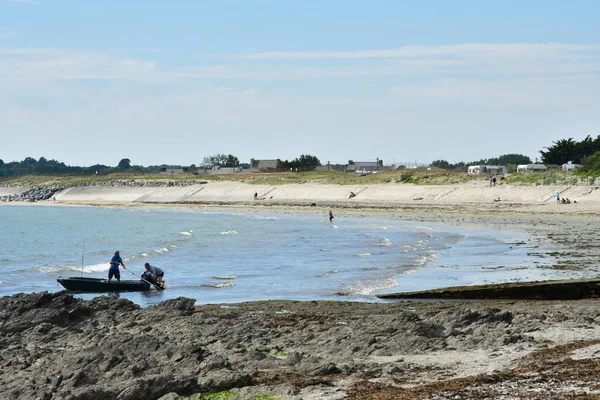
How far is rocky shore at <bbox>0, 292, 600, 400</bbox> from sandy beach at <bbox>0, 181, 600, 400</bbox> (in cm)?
2

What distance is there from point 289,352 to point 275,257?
87.4 ft

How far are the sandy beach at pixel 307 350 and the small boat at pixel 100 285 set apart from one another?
24.3 feet

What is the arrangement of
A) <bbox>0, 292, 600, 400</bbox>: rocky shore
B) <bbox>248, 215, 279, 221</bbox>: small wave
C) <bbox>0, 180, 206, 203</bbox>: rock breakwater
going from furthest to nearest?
1. <bbox>0, 180, 206, 203</bbox>: rock breakwater
2. <bbox>248, 215, 279, 221</bbox>: small wave
3. <bbox>0, 292, 600, 400</bbox>: rocky shore

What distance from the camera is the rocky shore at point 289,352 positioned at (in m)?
10.8

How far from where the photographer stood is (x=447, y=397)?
10023 mm

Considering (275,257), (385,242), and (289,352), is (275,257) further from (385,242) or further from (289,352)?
(289,352)

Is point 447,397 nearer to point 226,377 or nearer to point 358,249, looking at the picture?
point 226,377

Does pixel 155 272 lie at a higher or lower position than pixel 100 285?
higher

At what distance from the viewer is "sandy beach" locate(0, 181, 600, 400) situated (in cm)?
1085

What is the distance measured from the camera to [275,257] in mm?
40875

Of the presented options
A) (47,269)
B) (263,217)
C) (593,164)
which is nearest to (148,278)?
(47,269)

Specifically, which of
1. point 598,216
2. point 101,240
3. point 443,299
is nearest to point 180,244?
point 101,240

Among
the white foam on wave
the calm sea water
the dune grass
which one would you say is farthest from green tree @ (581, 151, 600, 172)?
the white foam on wave

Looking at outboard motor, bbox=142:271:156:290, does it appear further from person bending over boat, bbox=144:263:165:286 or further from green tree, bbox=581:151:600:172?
green tree, bbox=581:151:600:172
